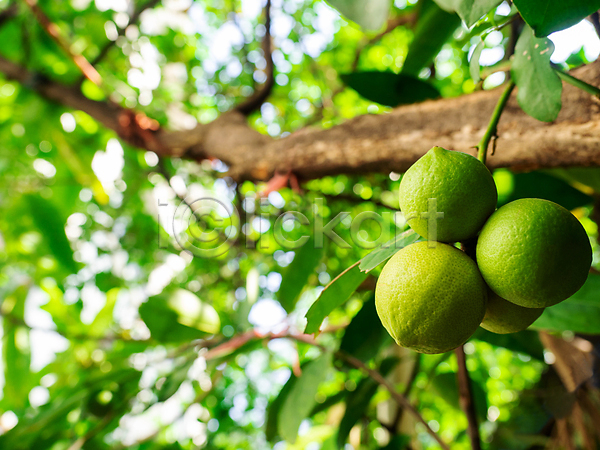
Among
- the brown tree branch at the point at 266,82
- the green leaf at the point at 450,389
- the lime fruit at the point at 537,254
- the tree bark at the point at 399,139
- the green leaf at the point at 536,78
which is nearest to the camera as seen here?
the lime fruit at the point at 537,254

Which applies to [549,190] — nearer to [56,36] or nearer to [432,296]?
[432,296]

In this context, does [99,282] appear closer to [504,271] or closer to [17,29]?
[17,29]

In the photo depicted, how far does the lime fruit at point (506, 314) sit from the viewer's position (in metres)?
0.39

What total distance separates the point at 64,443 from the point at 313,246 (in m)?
0.97

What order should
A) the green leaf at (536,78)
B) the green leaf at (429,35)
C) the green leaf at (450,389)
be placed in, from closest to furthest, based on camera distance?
the green leaf at (536,78), the green leaf at (429,35), the green leaf at (450,389)

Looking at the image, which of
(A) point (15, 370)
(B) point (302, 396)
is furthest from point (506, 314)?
(A) point (15, 370)

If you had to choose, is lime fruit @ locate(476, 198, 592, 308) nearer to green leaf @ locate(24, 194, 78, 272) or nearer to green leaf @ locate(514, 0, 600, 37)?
green leaf @ locate(514, 0, 600, 37)

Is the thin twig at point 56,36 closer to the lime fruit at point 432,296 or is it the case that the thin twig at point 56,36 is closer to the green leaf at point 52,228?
the green leaf at point 52,228

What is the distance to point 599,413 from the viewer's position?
48.1 inches

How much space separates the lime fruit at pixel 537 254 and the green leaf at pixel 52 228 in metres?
1.47

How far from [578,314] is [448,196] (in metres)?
0.52

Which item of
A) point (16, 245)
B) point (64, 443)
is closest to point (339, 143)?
point (64, 443)

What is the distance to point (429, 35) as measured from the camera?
0.91 meters

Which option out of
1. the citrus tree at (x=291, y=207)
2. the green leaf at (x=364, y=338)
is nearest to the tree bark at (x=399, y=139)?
the citrus tree at (x=291, y=207)
